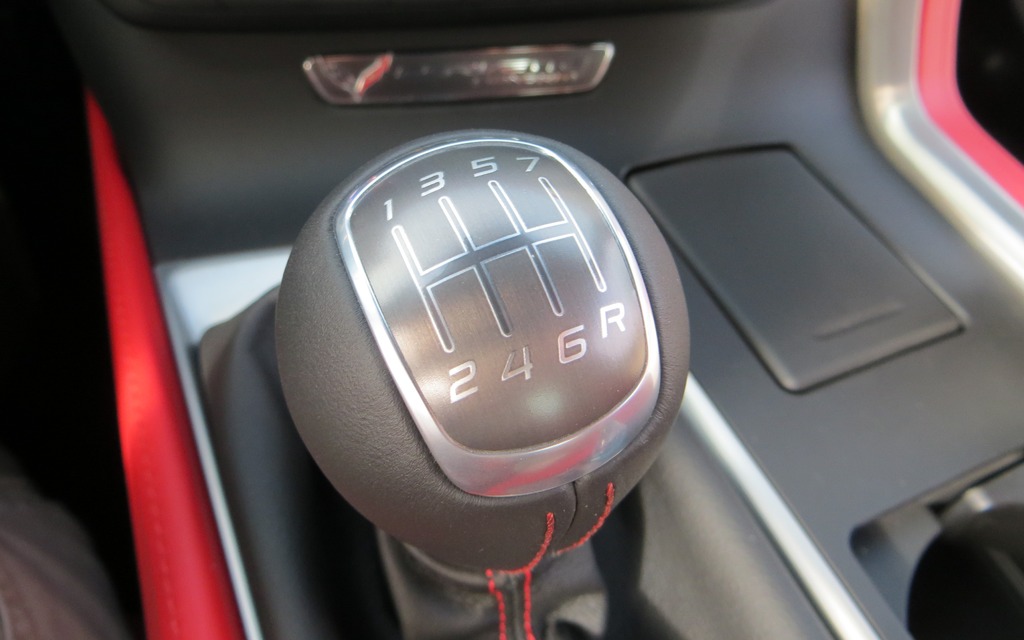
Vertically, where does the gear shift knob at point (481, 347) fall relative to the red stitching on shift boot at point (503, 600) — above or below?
above

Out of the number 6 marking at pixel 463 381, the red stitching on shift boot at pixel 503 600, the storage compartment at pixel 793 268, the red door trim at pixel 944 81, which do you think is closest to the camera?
the number 6 marking at pixel 463 381

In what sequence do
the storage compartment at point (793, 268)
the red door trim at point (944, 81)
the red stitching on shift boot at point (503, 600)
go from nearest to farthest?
the red stitching on shift boot at point (503, 600)
the storage compartment at point (793, 268)
the red door trim at point (944, 81)

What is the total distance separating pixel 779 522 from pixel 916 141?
0.47 metres

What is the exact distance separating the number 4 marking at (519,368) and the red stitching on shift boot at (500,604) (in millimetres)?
197

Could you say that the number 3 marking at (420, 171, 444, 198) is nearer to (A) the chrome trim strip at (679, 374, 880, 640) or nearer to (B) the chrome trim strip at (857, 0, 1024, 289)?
(A) the chrome trim strip at (679, 374, 880, 640)

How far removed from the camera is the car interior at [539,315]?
0.37m

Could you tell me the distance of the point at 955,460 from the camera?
1.93 feet

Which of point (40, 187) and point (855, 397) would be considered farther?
point (40, 187)

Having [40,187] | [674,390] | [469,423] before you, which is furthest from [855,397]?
[40,187]

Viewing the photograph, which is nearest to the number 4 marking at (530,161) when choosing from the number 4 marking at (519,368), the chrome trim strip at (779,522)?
the number 4 marking at (519,368)

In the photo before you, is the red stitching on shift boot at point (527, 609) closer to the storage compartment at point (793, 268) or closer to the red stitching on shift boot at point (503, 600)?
the red stitching on shift boot at point (503, 600)

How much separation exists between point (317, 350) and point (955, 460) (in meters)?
0.49

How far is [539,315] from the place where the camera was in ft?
1.17

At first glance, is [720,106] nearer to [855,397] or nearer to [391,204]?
[855,397]
